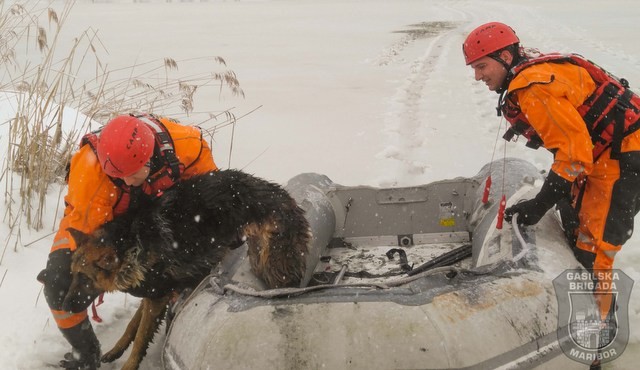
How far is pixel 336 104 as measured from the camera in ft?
31.1

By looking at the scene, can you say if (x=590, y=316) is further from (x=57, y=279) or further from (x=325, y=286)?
(x=57, y=279)

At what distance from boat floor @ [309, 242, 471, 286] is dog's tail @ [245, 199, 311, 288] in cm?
62

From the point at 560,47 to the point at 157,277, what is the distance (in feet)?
41.4

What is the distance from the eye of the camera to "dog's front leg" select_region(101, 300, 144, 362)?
334 cm

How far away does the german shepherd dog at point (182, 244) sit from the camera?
297 centimetres

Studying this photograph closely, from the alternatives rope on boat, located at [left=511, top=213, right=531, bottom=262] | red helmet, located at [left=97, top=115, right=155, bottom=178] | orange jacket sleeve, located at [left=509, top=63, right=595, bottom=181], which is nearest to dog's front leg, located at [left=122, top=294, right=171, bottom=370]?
red helmet, located at [left=97, top=115, right=155, bottom=178]

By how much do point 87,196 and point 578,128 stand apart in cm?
233

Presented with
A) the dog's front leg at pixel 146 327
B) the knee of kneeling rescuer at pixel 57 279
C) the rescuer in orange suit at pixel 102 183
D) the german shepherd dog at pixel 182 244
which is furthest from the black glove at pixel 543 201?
the knee of kneeling rescuer at pixel 57 279

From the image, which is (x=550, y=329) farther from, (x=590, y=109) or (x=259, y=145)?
(x=259, y=145)

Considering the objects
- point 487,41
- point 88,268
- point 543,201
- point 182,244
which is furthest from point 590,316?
point 88,268

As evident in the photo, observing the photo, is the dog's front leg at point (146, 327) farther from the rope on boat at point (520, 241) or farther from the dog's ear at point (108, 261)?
the rope on boat at point (520, 241)

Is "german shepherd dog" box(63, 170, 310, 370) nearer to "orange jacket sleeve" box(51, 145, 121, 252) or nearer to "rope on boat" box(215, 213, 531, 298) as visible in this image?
"orange jacket sleeve" box(51, 145, 121, 252)

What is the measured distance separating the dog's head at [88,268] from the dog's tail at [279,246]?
69 cm

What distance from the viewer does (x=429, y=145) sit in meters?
7.20
